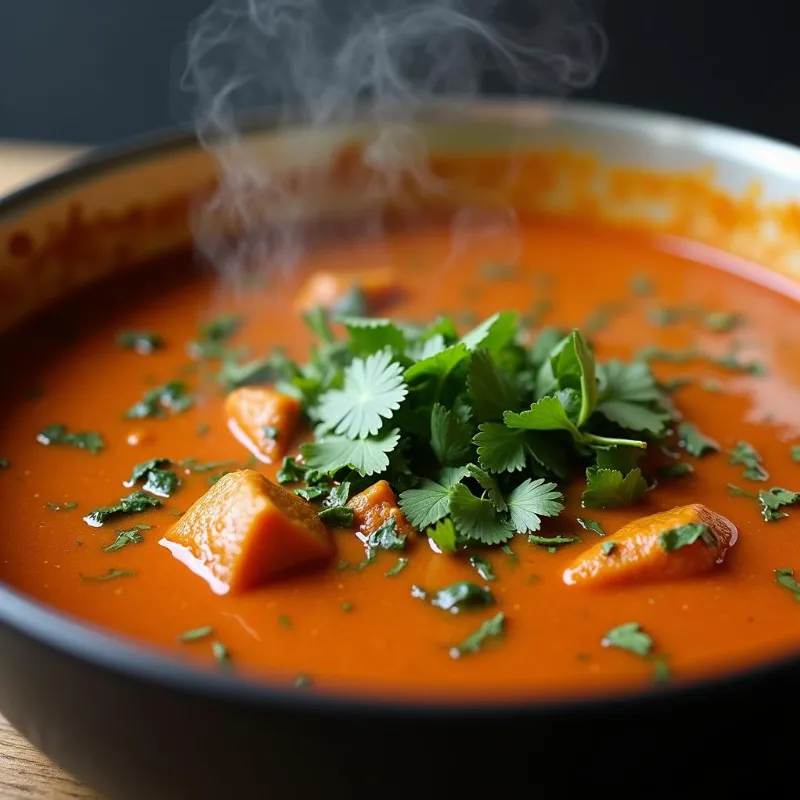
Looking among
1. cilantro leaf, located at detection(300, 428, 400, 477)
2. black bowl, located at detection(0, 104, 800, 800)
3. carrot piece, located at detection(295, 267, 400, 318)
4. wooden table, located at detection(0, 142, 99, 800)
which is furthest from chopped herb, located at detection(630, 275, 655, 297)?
wooden table, located at detection(0, 142, 99, 800)

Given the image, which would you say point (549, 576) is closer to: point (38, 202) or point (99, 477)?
point (99, 477)

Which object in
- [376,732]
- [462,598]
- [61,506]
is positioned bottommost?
[376,732]

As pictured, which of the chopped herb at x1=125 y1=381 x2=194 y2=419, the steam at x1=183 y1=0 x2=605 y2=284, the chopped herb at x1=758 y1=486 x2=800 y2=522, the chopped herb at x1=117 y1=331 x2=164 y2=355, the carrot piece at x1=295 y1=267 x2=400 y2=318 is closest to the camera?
the chopped herb at x1=758 y1=486 x2=800 y2=522

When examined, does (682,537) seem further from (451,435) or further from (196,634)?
(196,634)

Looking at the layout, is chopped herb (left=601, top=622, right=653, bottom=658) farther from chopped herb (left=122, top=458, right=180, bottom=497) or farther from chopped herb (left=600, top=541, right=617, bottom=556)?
chopped herb (left=122, top=458, right=180, bottom=497)

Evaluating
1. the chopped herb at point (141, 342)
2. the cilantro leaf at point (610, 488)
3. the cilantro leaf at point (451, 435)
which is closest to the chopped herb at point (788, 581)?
the cilantro leaf at point (610, 488)

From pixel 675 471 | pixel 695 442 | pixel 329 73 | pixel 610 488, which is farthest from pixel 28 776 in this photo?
pixel 329 73

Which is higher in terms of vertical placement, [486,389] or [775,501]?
[486,389]
